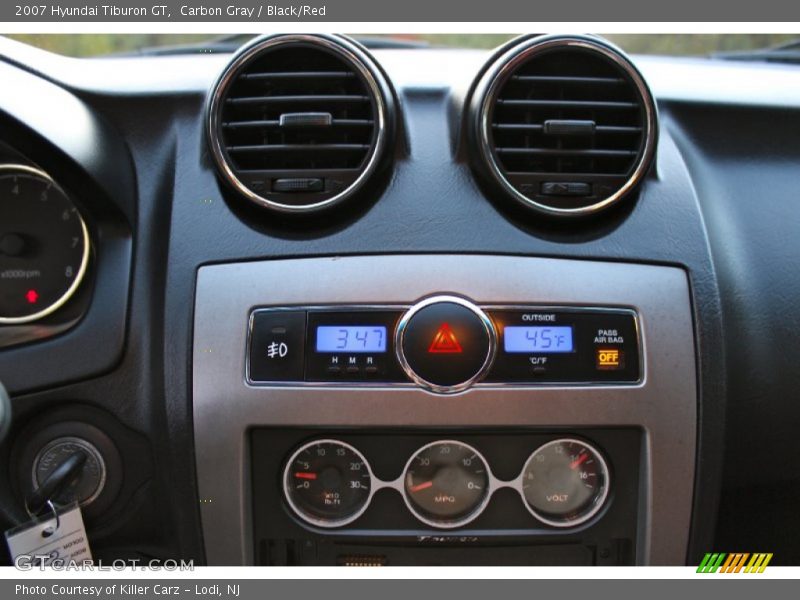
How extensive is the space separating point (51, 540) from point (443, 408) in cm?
89

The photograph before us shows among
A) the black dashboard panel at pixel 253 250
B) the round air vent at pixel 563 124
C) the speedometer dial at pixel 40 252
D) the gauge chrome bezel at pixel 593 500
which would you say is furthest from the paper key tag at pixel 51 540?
the round air vent at pixel 563 124

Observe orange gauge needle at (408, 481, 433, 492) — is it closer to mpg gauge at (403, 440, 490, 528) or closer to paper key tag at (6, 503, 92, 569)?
mpg gauge at (403, 440, 490, 528)

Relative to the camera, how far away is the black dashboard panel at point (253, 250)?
5.02 feet

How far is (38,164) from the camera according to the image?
1.58 meters

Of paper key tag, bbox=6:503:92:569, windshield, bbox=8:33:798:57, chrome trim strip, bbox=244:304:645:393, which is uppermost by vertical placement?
windshield, bbox=8:33:798:57

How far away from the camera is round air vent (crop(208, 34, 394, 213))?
1.54 meters

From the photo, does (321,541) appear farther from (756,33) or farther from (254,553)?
(756,33)

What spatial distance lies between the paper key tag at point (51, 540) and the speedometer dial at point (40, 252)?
17.4 inches

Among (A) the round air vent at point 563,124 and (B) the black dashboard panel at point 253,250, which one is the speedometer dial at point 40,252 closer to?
(B) the black dashboard panel at point 253,250

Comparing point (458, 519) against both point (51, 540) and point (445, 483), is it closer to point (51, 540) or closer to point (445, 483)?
point (445, 483)

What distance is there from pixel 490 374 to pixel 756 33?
1.19 m

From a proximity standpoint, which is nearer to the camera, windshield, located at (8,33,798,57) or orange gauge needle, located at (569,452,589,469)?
orange gauge needle, located at (569,452,589,469)

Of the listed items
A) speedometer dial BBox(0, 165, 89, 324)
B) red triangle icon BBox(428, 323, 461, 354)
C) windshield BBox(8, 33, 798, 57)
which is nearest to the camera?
red triangle icon BBox(428, 323, 461, 354)

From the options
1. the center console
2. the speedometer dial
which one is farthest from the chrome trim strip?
the speedometer dial
